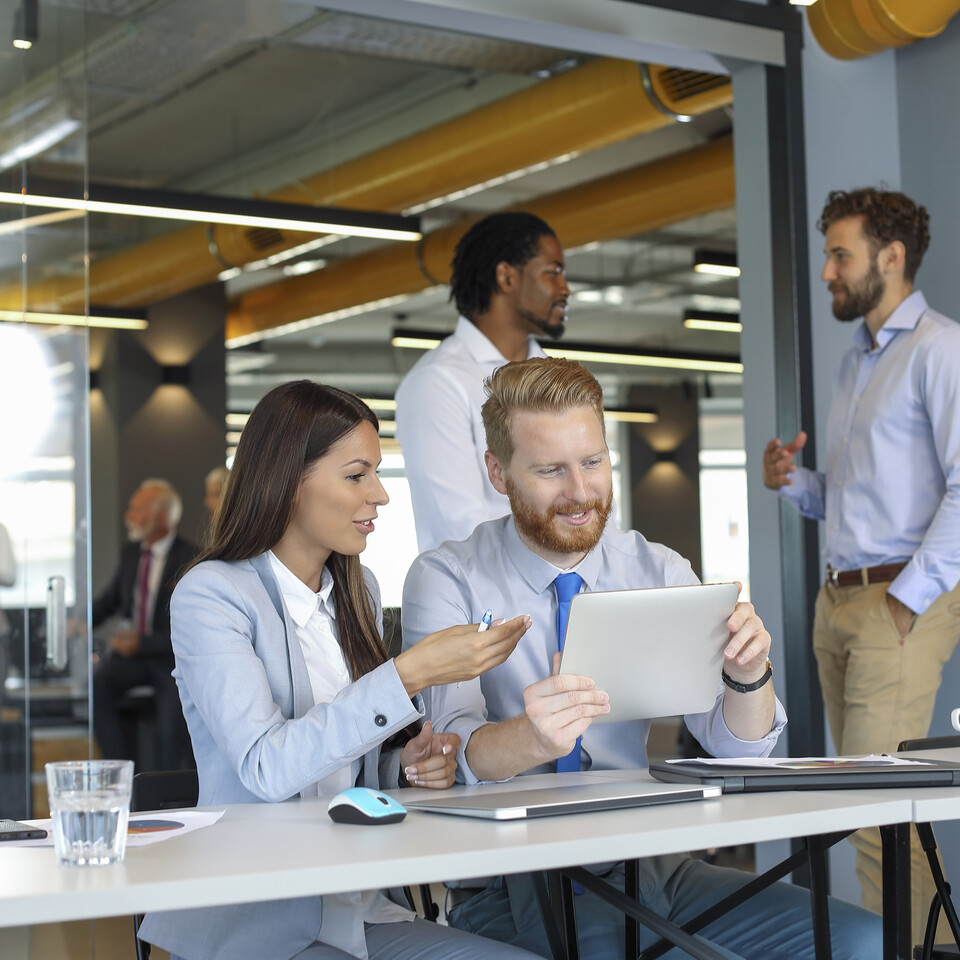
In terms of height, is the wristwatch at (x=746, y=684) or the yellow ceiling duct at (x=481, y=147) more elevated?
the yellow ceiling duct at (x=481, y=147)

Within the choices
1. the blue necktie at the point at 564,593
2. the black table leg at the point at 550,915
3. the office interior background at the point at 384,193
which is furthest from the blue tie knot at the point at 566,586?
the office interior background at the point at 384,193

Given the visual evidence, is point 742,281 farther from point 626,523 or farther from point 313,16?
point 626,523

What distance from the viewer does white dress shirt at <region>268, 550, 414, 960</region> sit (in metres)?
1.91

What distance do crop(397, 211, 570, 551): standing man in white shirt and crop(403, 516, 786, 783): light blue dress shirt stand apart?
97cm

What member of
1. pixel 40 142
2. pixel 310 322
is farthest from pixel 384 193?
pixel 310 322

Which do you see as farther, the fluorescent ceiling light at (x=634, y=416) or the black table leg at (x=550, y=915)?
the fluorescent ceiling light at (x=634, y=416)

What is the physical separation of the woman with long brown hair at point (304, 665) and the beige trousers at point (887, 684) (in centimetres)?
157

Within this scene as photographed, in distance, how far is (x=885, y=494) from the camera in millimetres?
3441

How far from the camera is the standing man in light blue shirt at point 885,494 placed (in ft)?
10.8

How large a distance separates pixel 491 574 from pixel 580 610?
21.1 inches

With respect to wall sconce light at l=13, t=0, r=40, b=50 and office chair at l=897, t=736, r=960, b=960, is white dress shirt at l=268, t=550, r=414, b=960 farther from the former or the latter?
wall sconce light at l=13, t=0, r=40, b=50

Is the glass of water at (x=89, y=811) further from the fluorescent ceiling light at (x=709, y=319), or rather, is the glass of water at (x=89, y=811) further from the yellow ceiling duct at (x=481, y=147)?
the fluorescent ceiling light at (x=709, y=319)

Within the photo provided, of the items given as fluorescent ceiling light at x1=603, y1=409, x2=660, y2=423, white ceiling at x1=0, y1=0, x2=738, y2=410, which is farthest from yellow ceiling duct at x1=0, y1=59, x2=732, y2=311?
fluorescent ceiling light at x1=603, y1=409, x2=660, y2=423

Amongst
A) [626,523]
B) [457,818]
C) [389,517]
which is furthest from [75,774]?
[626,523]
